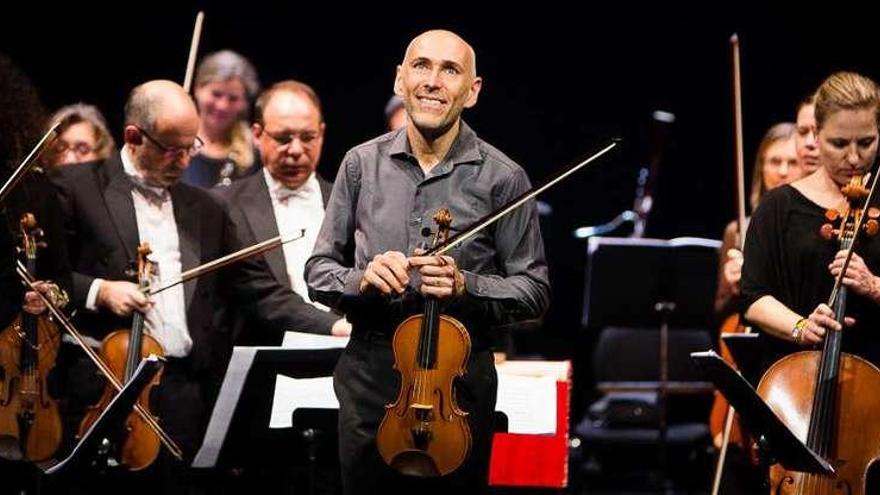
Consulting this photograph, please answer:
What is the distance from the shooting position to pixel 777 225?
3.75 m

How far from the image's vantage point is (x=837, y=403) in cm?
349

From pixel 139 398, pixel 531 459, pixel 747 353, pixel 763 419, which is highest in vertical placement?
pixel 747 353

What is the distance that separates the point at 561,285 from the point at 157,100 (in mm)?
3857

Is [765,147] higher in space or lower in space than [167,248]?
higher

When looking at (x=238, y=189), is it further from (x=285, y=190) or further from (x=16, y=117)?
(x=16, y=117)

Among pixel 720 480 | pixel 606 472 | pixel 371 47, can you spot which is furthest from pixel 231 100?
pixel 606 472

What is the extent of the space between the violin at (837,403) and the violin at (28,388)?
6.19 feet

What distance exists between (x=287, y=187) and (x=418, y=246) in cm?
151

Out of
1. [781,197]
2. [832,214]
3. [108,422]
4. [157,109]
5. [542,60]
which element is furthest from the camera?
[542,60]

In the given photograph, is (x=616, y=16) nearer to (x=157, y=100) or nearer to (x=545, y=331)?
(x=545, y=331)

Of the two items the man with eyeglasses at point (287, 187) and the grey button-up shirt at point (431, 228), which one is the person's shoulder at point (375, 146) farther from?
the man with eyeglasses at point (287, 187)

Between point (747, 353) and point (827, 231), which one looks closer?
point (827, 231)

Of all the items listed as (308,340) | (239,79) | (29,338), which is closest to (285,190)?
(308,340)

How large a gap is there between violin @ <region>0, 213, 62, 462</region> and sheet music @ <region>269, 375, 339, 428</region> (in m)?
0.60
